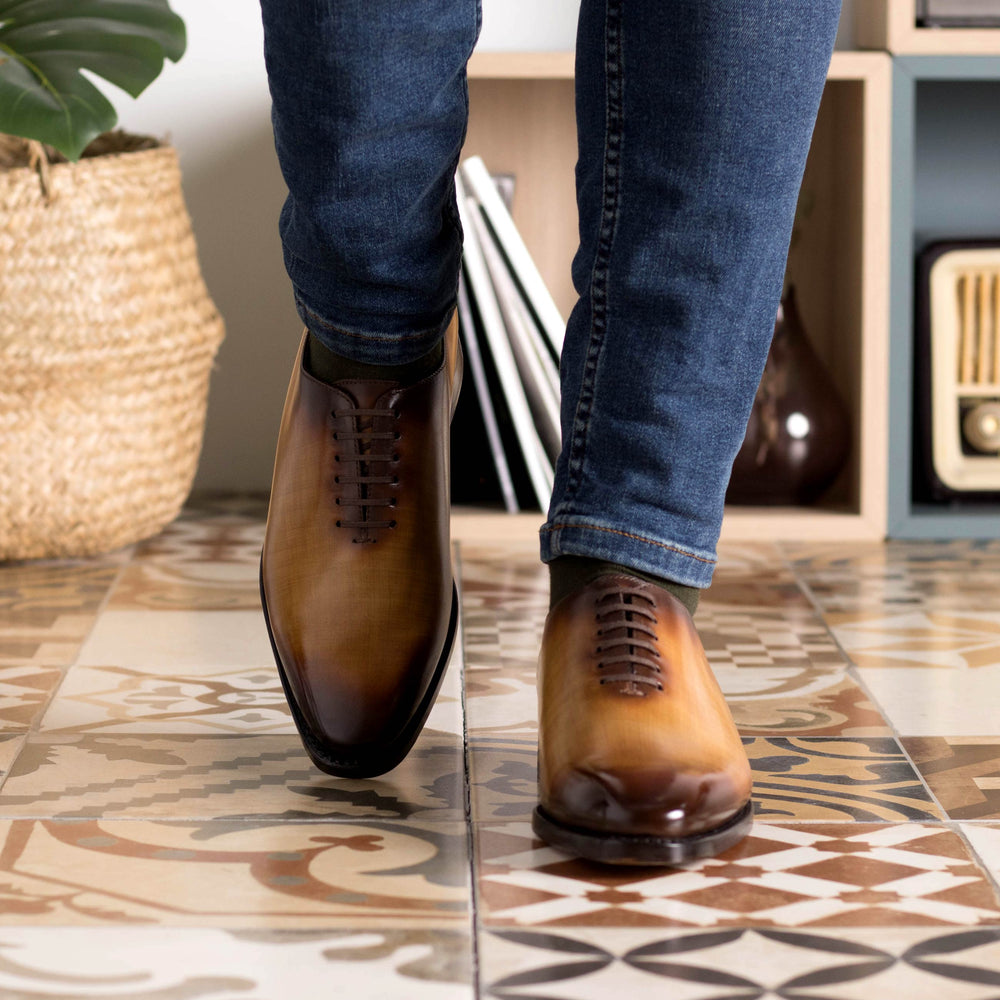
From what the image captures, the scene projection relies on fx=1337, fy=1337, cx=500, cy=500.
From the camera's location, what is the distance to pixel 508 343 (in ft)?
4.95

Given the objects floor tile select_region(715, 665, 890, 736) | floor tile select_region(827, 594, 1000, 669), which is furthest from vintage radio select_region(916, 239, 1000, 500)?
floor tile select_region(715, 665, 890, 736)

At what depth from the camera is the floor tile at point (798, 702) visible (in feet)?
2.99

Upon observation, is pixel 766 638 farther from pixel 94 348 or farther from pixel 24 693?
pixel 94 348

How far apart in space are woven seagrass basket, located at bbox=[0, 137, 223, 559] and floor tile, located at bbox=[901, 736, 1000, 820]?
33.3 inches

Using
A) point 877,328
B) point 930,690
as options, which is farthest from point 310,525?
point 877,328

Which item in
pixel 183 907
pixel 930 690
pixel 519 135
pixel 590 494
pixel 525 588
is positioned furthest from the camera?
pixel 519 135

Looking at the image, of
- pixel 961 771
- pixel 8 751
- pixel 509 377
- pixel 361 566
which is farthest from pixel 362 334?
pixel 509 377

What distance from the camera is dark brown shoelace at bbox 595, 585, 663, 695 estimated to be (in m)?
0.70

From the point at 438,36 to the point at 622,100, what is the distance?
0.10 meters

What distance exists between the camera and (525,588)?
1.29 metres

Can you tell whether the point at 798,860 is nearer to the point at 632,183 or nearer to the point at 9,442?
the point at 632,183

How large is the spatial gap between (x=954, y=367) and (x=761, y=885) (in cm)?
103

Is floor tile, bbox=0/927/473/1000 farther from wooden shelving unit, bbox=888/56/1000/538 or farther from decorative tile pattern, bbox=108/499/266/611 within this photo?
wooden shelving unit, bbox=888/56/1000/538

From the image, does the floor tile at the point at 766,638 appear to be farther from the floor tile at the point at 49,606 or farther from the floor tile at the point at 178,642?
the floor tile at the point at 49,606
